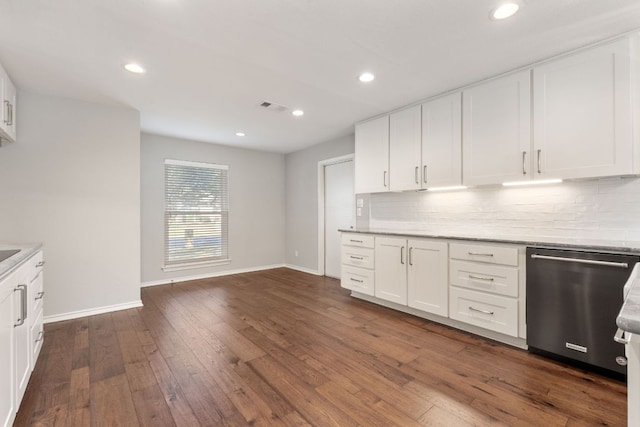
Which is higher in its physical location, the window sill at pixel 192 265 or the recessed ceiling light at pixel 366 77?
the recessed ceiling light at pixel 366 77

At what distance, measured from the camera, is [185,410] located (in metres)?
1.76

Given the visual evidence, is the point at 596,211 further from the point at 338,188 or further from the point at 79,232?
the point at 79,232

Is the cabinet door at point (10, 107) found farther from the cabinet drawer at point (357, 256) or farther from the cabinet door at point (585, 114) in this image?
the cabinet door at point (585, 114)

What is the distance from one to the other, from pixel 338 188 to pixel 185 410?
409cm

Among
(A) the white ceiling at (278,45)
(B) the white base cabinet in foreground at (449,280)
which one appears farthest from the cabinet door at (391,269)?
(A) the white ceiling at (278,45)

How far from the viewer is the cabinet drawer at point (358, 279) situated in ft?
12.3

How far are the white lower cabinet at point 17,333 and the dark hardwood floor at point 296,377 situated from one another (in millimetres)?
Answer: 208

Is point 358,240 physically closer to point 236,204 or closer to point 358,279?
point 358,279

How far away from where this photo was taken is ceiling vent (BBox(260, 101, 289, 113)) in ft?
11.5

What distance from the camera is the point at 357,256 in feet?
12.9

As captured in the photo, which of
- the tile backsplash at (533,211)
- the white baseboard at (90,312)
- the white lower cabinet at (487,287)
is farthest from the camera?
the white baseboard at (90,312)

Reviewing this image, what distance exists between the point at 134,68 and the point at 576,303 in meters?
4.12

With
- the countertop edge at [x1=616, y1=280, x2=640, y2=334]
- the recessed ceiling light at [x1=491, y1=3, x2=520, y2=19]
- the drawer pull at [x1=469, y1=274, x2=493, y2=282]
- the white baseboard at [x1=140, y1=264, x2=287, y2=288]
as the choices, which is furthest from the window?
the countertop edge at [x1=616, y1=280, x2=640, y2=334]

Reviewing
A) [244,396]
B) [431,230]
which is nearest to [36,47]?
[244,396]
